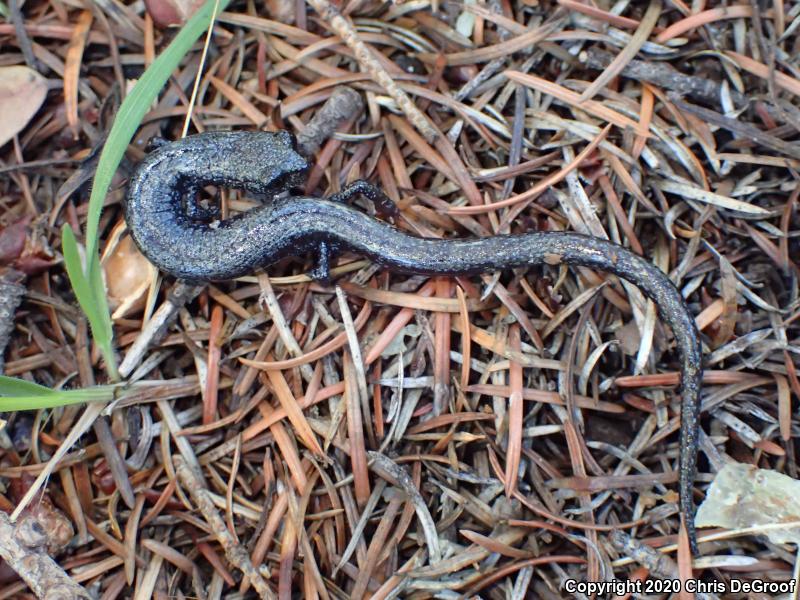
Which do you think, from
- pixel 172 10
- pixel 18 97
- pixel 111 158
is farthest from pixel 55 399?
pixel 172 10

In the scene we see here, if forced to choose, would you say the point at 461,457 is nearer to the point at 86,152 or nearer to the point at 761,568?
the point at 761,568

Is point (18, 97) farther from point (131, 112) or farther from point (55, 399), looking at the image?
point (55, 399)

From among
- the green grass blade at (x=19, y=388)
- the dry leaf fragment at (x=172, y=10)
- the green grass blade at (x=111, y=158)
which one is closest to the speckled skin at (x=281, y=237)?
the green grass blade at (x=111, y=158)

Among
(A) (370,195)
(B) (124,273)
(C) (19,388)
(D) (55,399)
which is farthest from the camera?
(B) (124,273)

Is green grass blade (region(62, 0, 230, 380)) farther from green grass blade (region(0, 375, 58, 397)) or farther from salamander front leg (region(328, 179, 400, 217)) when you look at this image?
salamander front leg (region(328, 179, 400, 217))

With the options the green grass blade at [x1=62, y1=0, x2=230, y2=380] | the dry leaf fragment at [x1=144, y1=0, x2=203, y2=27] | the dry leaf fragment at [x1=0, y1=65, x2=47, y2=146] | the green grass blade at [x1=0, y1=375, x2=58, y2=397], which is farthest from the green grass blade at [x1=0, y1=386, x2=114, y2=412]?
the dry leaf fragment at [x1=144, y1=0, x2=203, y2=27]
